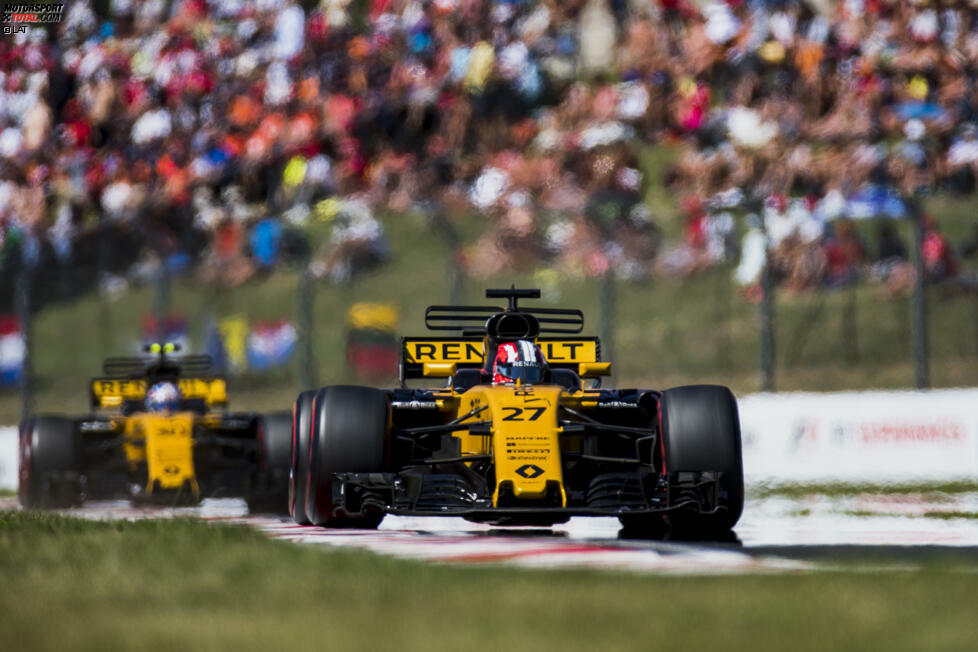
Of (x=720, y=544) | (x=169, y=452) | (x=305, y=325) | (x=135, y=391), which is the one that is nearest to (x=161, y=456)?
(x=169, y=452)

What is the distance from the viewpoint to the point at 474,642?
436cm

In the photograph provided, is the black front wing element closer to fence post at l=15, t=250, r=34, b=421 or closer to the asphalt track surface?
the asphalt track surface

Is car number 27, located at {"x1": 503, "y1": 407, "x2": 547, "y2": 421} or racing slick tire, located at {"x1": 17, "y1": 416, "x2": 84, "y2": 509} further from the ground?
car number 27, located at {"x1": 503, "y1": 407, "x2": 547, "y2": 421}

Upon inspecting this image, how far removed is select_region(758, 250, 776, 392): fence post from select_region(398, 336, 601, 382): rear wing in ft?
20.1

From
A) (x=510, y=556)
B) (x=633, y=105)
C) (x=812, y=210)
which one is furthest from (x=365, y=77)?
(x=510, y=556)

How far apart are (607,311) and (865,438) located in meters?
3.37

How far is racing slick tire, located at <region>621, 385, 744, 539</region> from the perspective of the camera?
30.8 feet

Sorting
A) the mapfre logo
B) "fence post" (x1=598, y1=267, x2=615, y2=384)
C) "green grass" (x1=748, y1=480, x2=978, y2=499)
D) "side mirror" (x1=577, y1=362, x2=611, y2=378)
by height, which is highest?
the mapfre logo

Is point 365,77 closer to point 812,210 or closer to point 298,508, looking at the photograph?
point 812,210

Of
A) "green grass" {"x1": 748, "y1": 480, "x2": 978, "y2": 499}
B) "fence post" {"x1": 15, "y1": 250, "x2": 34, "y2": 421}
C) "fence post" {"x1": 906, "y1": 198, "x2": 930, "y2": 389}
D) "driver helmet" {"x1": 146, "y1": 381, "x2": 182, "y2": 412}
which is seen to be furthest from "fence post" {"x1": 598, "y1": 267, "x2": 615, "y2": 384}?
"fence post" {"x1": 15, "y1": 250, "x2": 34, "y2": 421}

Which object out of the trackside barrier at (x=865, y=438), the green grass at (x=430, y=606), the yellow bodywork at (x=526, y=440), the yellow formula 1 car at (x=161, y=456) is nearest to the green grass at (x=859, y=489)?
the trackside barrier at (x=865, y=438)

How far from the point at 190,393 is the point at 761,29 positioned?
1213 centimetres

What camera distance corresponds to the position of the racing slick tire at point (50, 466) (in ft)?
49.5

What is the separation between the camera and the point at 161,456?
1484cm
